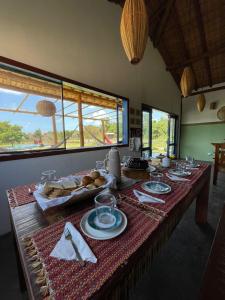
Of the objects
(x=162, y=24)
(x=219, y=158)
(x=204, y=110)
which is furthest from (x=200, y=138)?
(x=162, y=24)

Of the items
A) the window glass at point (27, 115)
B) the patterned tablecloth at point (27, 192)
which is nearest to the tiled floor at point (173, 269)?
the patterned tablecloth at point (27, 192)

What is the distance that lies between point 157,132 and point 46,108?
3.80 meters

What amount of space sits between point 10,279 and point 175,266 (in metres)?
1.39

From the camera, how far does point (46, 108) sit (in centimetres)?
187

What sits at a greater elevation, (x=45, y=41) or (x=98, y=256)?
(x=45, y=41)

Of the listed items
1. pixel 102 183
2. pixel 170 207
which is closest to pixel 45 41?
pixel 102 183

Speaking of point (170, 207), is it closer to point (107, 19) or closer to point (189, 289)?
point (189, 289)

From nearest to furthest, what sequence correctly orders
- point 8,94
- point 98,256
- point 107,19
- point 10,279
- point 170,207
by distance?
point 98,256 → point 170,207 → point 10,279 → point 8,94 → point 107,19

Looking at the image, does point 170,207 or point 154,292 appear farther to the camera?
point 154,292

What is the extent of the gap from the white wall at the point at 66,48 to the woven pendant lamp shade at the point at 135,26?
1044 millimetres

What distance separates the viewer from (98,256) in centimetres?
48

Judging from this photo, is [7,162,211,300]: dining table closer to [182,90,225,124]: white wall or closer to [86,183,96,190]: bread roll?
[86,183,96,190]: bread roll

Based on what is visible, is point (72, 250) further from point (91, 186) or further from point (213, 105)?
point (213, 105)

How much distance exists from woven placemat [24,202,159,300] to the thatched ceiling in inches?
148
